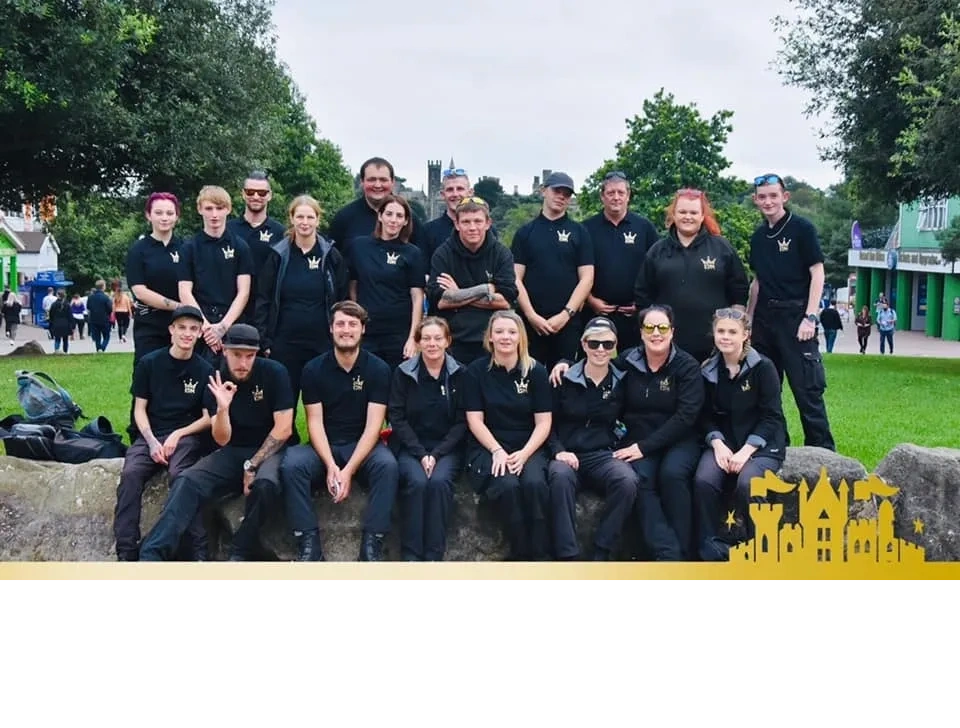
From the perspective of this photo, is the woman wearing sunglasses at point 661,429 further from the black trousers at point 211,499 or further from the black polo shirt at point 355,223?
the black trousers at point 211,499

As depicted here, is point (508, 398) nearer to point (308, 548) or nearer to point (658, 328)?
point (658, 328)

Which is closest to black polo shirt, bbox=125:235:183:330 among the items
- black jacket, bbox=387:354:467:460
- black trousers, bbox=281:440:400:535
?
black trousers, bbox=281:440:400:535

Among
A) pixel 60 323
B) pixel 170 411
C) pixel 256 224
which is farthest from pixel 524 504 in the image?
pixel 60 323

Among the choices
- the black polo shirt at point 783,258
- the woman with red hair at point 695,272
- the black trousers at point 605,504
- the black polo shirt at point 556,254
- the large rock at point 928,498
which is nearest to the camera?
the large rock at point 928,498

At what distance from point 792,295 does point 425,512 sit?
179 centimetres

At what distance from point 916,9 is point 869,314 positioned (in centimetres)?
123

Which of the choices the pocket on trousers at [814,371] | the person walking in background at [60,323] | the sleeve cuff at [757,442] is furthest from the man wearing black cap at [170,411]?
the pocket on trousers at [814,371]

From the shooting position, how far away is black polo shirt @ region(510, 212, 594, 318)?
17.1ft

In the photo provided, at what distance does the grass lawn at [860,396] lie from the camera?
4.93 metres

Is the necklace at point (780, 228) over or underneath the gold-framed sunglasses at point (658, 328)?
over

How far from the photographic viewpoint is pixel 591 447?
475cm

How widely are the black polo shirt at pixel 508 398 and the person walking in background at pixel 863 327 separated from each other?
4.49 ft

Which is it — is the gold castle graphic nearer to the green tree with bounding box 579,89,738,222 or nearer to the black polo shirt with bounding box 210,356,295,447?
the green tree with bounding box 579,89,738,222
